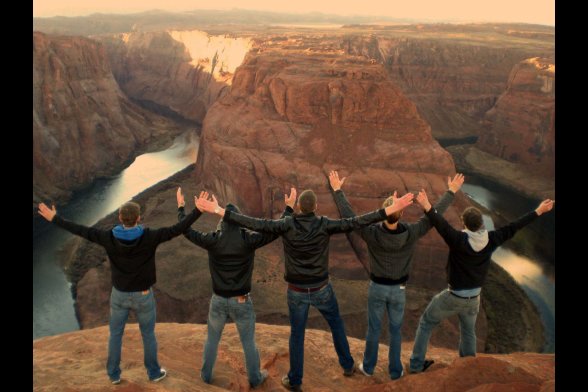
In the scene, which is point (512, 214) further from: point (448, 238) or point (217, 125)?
point (448, 238)

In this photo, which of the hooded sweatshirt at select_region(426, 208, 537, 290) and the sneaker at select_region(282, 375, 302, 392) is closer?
the hooded sweatshirt at select_region(426, 208, 537, 290)

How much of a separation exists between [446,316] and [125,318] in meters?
5.31

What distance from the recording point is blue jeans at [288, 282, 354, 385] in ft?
25.7

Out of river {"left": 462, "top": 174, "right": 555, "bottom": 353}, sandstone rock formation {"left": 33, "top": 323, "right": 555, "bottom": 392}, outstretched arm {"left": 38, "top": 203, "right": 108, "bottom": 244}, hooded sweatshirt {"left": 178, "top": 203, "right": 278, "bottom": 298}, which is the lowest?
river {"left": 462, "top": 174, "right": 555, "bottom": 353}

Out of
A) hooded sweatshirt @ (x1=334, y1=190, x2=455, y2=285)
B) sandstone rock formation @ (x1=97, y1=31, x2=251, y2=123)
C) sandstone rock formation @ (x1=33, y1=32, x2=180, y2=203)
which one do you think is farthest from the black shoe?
sandstone rock formation @ (x1=97, y1=31, x2=251, y2=123)

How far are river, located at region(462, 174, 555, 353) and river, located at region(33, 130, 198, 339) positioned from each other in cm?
2633

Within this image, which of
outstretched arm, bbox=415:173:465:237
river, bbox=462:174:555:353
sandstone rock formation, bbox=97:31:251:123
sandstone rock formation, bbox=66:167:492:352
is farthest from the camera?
sandstone rock formation, bbox=97:31:251:123

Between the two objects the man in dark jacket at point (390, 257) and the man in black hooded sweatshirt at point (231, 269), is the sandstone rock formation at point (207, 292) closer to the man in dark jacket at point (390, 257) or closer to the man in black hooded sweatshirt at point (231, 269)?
the man in dark jacket at point (390, 257)

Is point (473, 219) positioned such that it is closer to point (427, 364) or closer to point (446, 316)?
point (446, 316)

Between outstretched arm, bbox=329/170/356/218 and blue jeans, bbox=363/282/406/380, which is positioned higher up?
outstretched arm, bbox=329/170/356/218

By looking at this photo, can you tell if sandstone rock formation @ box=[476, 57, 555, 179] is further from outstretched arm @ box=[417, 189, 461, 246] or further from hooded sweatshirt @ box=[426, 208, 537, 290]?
outstretched arm @ box=[417, 189, 461, 246]

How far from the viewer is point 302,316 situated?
791 centimetres

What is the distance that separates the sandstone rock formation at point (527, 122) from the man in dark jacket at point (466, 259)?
53.0 metres
